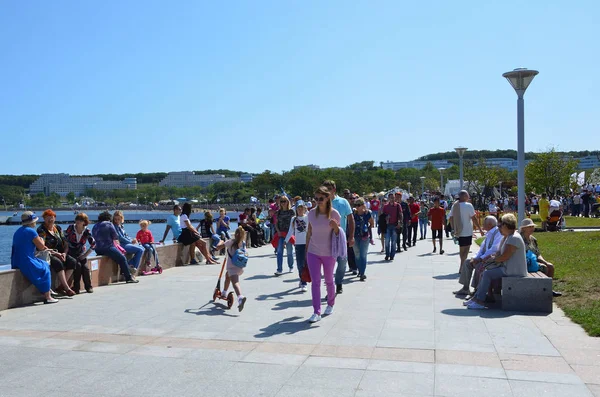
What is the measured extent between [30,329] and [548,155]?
136ft

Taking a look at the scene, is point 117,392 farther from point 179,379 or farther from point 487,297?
point 487,297

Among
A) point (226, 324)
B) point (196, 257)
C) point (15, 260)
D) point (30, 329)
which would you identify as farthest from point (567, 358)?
point (196, 257)

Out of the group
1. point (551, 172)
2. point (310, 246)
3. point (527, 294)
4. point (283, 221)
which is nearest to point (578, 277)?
point (527, 294)

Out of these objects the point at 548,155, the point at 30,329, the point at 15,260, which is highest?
the point at 548,155

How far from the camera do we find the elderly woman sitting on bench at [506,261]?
761 cm

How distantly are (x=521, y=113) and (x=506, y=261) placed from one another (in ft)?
17.4

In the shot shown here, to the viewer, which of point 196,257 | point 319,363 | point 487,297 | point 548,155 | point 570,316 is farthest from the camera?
point 548,155

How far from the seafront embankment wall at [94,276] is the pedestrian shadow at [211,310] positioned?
2.71 meters

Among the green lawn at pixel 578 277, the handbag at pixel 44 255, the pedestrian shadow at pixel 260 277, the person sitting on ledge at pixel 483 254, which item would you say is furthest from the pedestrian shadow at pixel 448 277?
the handbag at pixel 44 255

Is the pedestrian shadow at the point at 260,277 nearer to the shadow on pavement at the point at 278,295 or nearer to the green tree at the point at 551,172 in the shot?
the shadow on pavement at the point at 278,295

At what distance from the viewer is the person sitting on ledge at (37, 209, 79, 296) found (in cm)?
923

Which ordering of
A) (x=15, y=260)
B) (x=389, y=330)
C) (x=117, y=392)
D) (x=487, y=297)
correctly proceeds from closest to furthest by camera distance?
(x=117, y=392) < (x=389, y=330) < (x=487, y=297) < (x=15, y=260)

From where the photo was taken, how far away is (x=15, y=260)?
8820 mm

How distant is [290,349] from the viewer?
5.89m
